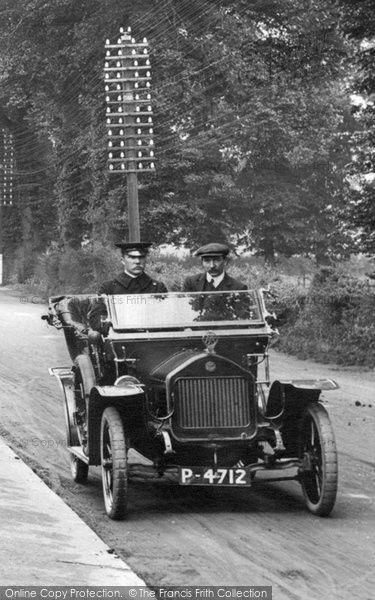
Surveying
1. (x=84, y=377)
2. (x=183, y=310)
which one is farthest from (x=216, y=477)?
(x=84, y=377)

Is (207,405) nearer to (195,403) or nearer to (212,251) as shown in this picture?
(195,403)

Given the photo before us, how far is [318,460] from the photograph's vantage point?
24.9 ft

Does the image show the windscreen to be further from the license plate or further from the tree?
the tree

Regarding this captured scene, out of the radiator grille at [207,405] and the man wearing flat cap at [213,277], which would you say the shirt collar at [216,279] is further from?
the radiator grille at [207,405]

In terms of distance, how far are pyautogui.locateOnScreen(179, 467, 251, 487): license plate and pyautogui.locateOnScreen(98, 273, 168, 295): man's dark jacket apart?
2082mm

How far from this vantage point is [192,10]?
125 ft

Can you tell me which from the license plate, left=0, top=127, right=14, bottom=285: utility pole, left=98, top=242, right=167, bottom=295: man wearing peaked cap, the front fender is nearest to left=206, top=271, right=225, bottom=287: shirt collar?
left=98, top=242, right=167, bottom=295: man wearing peaked cap

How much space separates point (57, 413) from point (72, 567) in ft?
22.1

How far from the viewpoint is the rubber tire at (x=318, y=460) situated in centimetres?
729

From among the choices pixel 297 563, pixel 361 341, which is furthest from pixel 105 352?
pixel 361 341

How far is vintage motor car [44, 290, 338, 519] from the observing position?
295 inches

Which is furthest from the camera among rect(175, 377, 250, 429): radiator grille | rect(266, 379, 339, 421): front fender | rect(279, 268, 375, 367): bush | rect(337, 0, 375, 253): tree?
rect(279, 268, 375, 367): bush

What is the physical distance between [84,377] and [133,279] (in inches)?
40.8

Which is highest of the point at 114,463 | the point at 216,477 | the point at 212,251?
the point at 212,251
